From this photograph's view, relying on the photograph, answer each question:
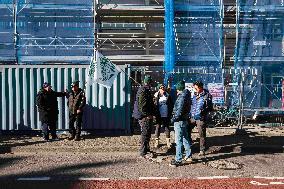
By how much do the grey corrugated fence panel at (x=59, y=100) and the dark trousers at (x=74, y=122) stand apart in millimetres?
665

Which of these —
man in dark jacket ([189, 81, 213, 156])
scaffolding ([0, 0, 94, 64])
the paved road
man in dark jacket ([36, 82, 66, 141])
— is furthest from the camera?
scaffolding ([0, 0, 94, 64])

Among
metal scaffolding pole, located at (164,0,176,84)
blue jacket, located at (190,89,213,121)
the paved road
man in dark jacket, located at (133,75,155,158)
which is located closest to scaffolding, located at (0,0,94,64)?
metal scaffolding pole, located at (164,0,176,84)

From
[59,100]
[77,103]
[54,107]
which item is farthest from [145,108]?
[59,100]

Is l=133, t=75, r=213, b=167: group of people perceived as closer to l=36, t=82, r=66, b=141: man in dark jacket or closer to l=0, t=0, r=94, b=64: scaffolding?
l=36, t=82, r=66, b=141: man in dark jacket

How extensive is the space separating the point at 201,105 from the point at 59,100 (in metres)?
4.42

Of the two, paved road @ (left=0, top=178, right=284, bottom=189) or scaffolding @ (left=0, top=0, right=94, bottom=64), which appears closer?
paved road @ (left=0, top=178, right=284, bottom=189)

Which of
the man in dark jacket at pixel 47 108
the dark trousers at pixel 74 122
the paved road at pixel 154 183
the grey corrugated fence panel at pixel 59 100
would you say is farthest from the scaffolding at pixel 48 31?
the paved road at pixel 154 183

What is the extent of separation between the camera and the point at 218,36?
611 inches

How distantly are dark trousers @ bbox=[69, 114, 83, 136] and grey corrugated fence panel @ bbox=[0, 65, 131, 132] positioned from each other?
2.18ft

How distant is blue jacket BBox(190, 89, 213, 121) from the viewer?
32.8 ft

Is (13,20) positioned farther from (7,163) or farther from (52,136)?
(7,163)

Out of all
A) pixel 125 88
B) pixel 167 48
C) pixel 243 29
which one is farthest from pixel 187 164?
pixel 243 29

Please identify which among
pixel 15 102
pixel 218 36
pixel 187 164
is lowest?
pixel 187 164

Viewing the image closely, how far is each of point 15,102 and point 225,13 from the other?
8.54 meters
